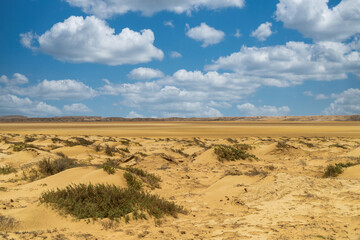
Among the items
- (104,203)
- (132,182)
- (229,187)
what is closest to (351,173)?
(229,187)

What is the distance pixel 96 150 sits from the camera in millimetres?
21172

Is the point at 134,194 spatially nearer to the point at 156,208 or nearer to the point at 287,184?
the point at 156,208

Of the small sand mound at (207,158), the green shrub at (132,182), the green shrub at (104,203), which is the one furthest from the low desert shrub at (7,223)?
the small sand mound at (207,158)

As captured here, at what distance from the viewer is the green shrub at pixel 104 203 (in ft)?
22.3

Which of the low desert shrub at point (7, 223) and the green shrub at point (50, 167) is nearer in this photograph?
the low desert shrub at point (7, 223)

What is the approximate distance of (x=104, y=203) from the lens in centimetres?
702

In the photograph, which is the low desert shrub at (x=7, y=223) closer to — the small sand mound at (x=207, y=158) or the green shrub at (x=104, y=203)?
the green shrub at (x=104, y=203)

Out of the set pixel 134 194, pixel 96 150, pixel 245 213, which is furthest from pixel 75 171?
pixel 96 150

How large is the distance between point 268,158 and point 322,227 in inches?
522

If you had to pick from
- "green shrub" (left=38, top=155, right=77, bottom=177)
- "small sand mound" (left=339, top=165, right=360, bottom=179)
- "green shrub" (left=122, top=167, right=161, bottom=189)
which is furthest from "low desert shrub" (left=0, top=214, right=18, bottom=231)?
"small sand mound" (left=339, top=165, right=360, bottom=179)

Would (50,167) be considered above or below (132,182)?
above

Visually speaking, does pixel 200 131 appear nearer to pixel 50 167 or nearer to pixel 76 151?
pixel 76 151

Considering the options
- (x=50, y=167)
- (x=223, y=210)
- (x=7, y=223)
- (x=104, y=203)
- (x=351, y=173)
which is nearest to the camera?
(x=7, y=223)

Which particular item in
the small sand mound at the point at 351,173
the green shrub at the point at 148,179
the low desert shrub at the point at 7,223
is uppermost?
the small sand mound at the point at 351,173
